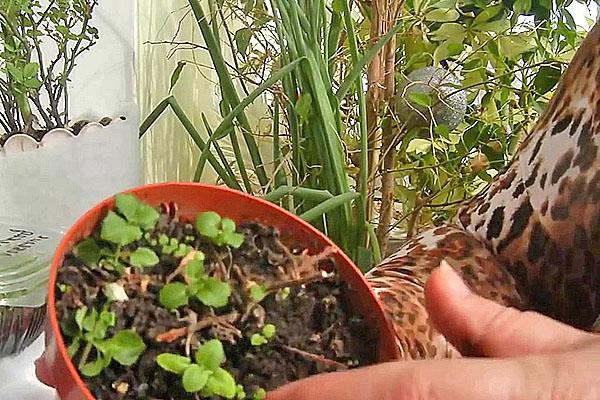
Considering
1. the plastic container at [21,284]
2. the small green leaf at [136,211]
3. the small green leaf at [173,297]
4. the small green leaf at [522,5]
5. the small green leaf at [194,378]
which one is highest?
the small green leaf at [522,5]

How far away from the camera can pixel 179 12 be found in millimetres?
1011

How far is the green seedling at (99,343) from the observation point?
0.94 feet

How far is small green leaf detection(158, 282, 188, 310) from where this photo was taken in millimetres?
306

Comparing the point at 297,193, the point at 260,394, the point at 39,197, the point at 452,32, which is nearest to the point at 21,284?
the point at 39,197

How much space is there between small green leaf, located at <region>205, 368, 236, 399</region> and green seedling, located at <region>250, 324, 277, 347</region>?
0.07 ft

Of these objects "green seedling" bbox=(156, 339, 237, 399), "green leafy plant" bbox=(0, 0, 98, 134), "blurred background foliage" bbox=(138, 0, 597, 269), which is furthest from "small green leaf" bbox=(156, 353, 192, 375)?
"blurred background foliage" bbox=(138, 0, 597, 269)

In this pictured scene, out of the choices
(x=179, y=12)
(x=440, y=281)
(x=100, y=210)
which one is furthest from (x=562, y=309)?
(x=179, y=12)

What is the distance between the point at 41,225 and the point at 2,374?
0.13 m

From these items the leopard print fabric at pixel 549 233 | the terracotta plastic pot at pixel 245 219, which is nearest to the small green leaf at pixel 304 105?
the leopard print fabric at pixel 549 233

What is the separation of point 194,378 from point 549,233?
0.32 m

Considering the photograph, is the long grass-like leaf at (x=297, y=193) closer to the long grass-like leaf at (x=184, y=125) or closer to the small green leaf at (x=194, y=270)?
the long grass-like leaf at (x=184, y=125)

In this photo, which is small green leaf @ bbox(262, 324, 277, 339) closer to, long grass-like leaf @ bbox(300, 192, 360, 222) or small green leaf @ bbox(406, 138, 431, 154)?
long grass-like leaf @ bbox(300, 192, 360, 222)

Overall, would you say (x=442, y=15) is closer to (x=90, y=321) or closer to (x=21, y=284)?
(x=21, y=284)

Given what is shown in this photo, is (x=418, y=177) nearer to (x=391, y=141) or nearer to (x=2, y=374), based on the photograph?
(x=391, y=141)
